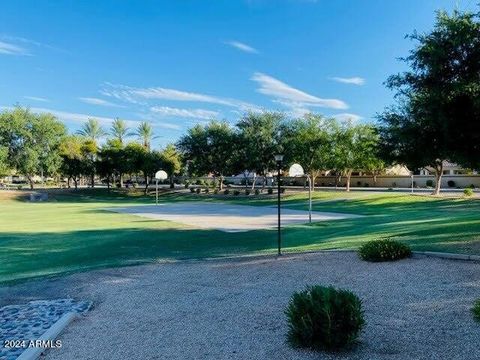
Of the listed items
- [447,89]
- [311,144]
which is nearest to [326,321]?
[447,89]

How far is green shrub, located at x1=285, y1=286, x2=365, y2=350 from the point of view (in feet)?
16.0

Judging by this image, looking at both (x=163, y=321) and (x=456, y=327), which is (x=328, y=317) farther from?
(x=163, y=321)

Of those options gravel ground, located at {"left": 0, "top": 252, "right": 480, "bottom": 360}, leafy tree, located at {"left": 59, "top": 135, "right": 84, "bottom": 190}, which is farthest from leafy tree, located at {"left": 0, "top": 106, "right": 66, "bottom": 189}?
gravel ground, located at {"left": 0, "top": 252, "right": 480, "bottom": 360}

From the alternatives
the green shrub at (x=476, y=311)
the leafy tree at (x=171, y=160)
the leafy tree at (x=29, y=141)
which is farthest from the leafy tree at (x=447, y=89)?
the leafy tree at (x=29, y=141)

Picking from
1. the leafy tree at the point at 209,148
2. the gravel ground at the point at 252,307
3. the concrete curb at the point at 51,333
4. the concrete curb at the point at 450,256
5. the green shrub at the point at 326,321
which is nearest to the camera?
the green shrub at the point at 326,321

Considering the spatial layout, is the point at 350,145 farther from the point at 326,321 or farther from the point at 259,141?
the point at 326,321

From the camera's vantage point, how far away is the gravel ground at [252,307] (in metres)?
5.14

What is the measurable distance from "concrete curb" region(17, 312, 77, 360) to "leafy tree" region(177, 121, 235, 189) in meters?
49.7

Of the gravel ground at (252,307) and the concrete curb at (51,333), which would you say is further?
the concrete curb at (51,333)

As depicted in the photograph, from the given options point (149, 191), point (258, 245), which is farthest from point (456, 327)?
point (149, 191)

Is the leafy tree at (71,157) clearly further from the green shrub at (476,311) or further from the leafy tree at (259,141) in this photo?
the green shrub at (476,311)

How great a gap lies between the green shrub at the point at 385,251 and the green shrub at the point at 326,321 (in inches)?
180

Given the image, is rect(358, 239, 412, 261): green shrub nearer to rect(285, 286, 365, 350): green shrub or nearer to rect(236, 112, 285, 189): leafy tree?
rect(285, 286, 365, 350): green shrub

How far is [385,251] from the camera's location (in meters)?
9.40
